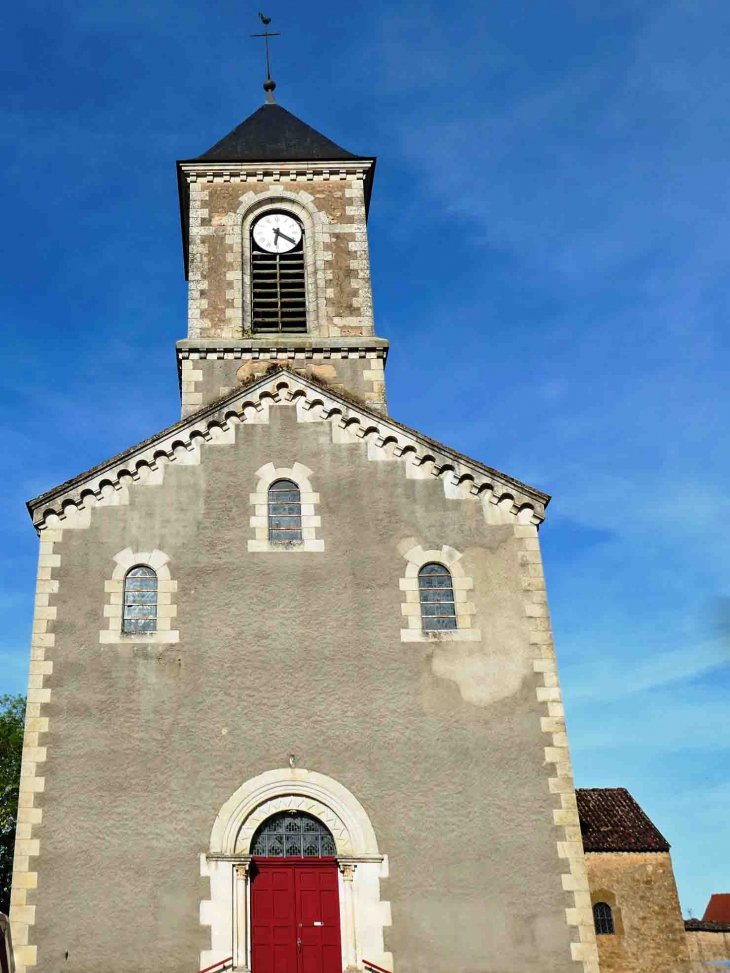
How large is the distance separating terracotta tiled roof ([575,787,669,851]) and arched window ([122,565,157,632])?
1256 cm

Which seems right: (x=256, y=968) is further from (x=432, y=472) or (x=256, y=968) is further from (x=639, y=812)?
(x=639, y=812)

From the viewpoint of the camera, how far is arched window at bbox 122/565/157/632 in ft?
50.1

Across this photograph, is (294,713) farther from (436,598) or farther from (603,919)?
(603,919)

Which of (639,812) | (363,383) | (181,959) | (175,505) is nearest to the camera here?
(181,959)

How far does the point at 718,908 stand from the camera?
57.8 meters

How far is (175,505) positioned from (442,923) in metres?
7.48

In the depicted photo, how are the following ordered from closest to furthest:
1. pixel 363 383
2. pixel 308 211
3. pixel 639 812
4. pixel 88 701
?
pixel 88 701 < pixel 363 383 < pixel 308 211 < pixel 639 812

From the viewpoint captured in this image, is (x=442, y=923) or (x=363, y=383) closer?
(x=442, y=923)

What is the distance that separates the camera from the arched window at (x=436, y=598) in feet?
51.0

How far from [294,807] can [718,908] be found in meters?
52.4

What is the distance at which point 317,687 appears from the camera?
Result: 14.9 m

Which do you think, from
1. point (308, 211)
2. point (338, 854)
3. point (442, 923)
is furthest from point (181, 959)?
point (308, 211)

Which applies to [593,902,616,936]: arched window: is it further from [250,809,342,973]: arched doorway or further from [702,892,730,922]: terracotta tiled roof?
[702,892,730,922]: terracotta tiled roof

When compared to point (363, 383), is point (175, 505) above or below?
below
